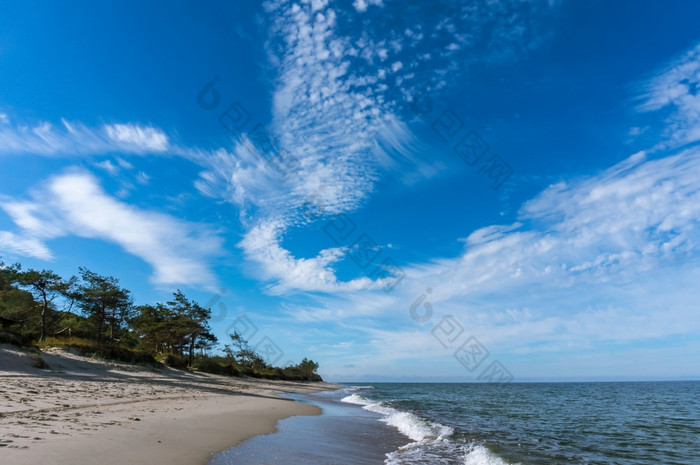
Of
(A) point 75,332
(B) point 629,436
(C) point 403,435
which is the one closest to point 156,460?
(C) point 403,435

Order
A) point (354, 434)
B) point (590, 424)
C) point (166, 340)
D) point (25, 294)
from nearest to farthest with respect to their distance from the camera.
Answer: point (354, 434)
point (590, 424)
point (25, 294)
point (166, 340)

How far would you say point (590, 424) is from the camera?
20641mm

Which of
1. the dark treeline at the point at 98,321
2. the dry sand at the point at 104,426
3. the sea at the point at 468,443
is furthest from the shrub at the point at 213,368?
the sea at the point at 468,443

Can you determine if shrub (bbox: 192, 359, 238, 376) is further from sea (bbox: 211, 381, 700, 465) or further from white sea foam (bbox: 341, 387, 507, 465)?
white sea foam (bbox: 341, 387, 507, 465)

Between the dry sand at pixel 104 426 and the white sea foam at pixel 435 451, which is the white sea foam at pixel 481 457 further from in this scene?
the dry sand at pixel 104 426

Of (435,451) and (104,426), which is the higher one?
(104,426)

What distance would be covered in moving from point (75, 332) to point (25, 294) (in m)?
6.63

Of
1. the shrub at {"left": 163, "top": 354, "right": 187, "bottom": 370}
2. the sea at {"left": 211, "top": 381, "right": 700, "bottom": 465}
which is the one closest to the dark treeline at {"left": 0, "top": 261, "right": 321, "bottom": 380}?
the shrub at {"left": 163, "top": 354, "right": 187, "bottom": 370}

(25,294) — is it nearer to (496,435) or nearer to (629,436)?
(496,435)

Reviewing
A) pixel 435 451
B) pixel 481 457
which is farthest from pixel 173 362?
pixel 481 457

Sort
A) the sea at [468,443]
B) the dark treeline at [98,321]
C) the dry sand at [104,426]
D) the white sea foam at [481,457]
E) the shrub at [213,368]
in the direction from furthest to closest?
the shrub at [213,368] < the dark treeline at [98,321] < the white sea foam at [481,457] < the sea at [468,443] < the dry sand at [104,426]

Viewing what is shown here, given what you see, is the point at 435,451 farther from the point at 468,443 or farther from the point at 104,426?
the point at 104,426

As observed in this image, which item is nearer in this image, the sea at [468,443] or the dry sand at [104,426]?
the dry sand at [104,426]

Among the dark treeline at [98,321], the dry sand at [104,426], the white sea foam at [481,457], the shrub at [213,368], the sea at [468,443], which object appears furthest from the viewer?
the shrub at [213,368]
